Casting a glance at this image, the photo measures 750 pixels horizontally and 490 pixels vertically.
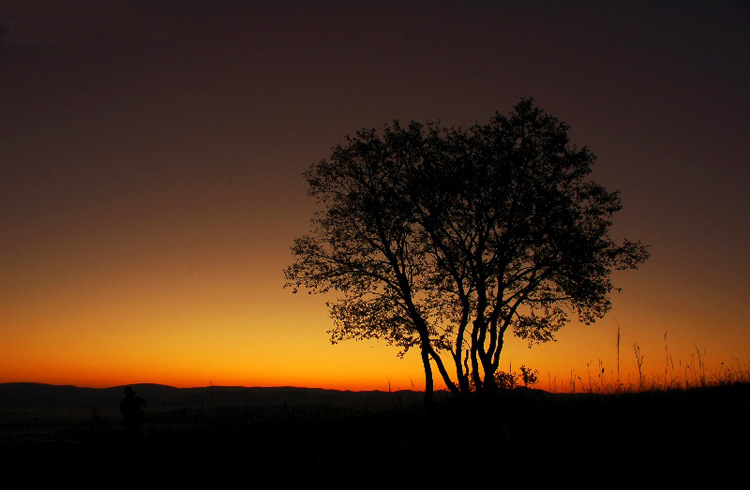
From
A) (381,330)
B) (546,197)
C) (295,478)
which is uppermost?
(546,197)

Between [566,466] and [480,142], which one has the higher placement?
[480,142]

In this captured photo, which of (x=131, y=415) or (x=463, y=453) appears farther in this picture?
(x=131, y=415)

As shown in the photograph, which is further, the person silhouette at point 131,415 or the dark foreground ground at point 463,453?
the person silhouette at point 131,415

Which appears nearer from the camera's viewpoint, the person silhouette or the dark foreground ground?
the dark foreground ground

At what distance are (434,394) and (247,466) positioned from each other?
16.6 metres

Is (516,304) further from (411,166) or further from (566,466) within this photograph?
(566,466)

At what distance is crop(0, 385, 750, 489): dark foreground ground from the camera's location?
7.27m

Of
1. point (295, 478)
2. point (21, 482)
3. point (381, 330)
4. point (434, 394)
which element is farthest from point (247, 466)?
point (381, 330)

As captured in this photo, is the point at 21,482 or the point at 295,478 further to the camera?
the point at 21,482

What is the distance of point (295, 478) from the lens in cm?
896

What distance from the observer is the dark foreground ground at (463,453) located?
7.27 m

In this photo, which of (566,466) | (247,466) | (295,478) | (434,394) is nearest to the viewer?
(566,466)

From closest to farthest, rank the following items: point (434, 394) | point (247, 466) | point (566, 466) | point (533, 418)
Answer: point (566, 466) < point (247, 466) < point (533, 418) < point (434, 394)

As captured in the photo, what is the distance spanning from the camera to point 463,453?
29.3 ft
